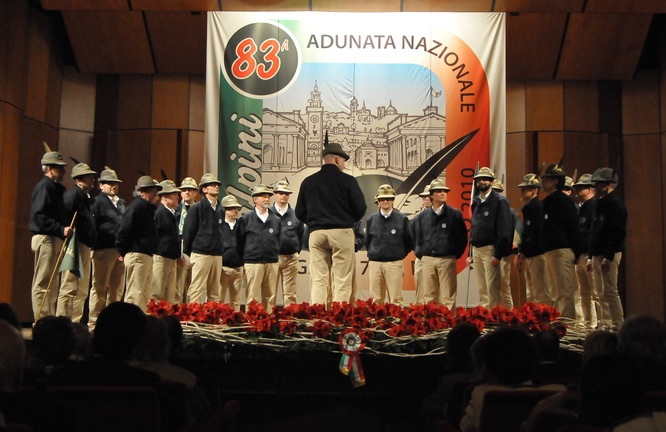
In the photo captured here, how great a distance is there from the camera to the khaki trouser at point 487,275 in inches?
348

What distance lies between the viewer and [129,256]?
8.54 metres

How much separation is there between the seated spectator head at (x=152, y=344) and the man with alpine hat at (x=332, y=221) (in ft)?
12.6

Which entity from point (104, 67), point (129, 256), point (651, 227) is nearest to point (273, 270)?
point (129, 256)

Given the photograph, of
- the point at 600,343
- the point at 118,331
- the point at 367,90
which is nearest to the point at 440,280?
the point at 367,90

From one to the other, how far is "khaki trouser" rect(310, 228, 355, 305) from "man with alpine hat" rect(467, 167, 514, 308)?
1967 millimetres

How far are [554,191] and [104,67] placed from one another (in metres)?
7.11

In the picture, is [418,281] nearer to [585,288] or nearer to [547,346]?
[585,288]

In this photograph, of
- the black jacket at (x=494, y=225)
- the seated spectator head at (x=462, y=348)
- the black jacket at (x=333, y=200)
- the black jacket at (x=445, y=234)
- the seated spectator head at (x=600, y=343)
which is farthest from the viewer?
the black jacket at (x=445, y=234)

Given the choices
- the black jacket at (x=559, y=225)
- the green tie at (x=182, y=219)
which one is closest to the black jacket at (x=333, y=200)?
the black jacket at (x=559, y=225)

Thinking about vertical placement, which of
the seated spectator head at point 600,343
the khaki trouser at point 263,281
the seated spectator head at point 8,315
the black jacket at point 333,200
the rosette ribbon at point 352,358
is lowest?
the rosette ribbon at point 352,358

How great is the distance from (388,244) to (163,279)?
271 cm

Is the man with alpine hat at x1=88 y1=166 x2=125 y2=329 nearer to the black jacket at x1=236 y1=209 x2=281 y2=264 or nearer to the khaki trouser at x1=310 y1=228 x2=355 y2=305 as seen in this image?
the black jacket at x1=236 y1=209 x2=281 y2=264

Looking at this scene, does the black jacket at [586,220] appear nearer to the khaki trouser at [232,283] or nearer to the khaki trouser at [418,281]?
the khaki trouser at [418,281]

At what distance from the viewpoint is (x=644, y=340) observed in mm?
3119
